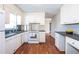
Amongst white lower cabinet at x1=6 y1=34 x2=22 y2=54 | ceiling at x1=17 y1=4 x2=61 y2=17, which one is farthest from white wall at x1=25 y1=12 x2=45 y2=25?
white lower cabinet at x1=6 y1=34 x2=22 y2=54

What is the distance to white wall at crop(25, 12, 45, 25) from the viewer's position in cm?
787

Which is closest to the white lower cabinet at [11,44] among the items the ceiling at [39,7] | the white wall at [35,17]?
the ceiling at [39,7]

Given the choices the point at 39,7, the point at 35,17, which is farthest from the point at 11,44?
the point at 35,17

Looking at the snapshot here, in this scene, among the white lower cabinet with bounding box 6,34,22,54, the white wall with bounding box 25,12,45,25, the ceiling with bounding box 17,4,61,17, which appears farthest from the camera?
the white wall with bounding box 25,12,45,25

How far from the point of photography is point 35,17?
7.87 metres

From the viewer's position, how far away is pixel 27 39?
7457mm

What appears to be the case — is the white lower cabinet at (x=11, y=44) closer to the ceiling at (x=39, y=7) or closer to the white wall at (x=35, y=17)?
the ceiling at (x=39, y=7)

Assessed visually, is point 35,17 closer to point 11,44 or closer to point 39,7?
point 39,7

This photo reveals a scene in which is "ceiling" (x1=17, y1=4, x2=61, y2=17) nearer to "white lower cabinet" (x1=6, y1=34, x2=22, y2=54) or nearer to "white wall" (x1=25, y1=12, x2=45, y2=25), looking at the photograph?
"white wall" (x1=25, y1=12, x2=45, y2=25)

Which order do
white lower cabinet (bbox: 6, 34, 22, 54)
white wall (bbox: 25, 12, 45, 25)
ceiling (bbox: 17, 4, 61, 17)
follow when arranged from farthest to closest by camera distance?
white wall (bbox: 25, 12, 45, 25) → ceiling (bbox: 17, 4, 61, 17) → white lower cabinet (bbox: 6, 34, 22, 54)
